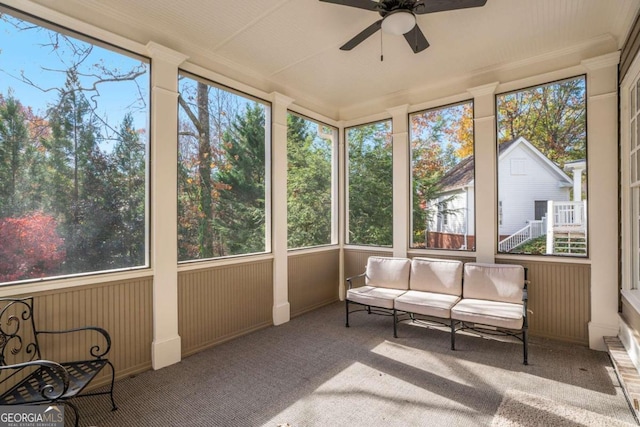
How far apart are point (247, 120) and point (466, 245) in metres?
3.18

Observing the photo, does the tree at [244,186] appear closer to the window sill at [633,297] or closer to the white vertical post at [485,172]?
the white vertical post at [485,172]

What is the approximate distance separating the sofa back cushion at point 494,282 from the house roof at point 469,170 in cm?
107

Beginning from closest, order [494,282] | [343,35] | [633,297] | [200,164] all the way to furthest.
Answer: [633,297]
[343,35]
[200,164]
[494,282]

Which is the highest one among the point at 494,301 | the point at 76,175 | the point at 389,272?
the point at 76,175

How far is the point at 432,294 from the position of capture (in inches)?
148

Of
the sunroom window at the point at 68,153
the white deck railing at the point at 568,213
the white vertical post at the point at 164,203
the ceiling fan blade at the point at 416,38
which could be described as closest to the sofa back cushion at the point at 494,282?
the white deck railing at the point at 568,213

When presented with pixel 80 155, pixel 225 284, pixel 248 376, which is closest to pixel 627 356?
pixel 248 376

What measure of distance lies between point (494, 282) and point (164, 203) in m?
3.53

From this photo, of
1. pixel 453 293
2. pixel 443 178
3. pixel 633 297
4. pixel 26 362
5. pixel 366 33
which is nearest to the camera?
pixel 26 362

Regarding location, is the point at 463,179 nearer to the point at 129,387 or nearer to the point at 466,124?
the point at 466,124

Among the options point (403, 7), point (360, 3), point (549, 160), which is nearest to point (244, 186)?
point (360, 3)

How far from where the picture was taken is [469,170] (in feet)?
13.3

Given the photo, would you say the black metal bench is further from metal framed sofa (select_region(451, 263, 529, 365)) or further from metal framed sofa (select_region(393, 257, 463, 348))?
metal framed sofa (select_region(451, 263, 529, 365))

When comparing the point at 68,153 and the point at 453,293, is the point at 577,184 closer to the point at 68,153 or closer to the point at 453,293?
the point at 453,293
